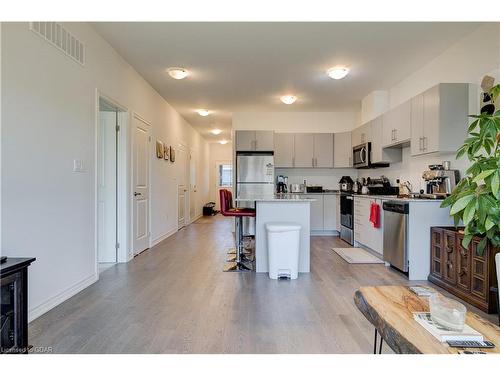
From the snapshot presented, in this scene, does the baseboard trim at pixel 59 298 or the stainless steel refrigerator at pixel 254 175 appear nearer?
the baseboard trim at pixel 59 298

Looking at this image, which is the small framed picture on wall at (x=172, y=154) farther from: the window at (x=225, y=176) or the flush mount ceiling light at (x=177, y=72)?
the window at (x=225, y=176)

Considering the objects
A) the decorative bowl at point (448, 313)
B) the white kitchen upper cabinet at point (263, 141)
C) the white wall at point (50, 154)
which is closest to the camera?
the decorative bowl at point (448, 313)

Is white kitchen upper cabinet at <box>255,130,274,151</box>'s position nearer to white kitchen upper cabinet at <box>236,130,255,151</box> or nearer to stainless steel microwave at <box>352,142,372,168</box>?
white kitchen upper cabinet at <box>236,130,255,151</box>

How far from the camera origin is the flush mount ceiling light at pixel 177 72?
15.0 ft

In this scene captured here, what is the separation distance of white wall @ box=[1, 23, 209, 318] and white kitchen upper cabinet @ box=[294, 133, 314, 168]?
405 cm

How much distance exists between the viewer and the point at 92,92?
136 inches

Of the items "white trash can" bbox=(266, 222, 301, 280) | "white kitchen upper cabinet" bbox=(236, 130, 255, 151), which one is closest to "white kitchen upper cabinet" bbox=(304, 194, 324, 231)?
"white kitchen upper cabinet" bbox=(236, 130, 255, 151)

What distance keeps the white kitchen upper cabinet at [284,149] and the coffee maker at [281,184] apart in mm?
314

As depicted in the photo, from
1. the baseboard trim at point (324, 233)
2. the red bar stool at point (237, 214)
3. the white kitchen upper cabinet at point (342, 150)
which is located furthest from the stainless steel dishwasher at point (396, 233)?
the white kitchen upper cabinet at point (342, 150)

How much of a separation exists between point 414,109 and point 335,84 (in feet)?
4.81

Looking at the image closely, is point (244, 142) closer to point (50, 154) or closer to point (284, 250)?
point (284, 250)
